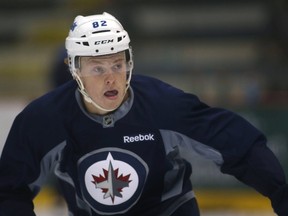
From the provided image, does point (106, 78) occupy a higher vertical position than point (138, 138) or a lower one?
higher

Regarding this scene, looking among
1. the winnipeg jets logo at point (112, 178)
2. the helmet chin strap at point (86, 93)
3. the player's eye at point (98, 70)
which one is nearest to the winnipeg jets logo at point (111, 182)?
the winnipeg jets logo at point (112, 178)

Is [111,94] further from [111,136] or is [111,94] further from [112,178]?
[112,178]

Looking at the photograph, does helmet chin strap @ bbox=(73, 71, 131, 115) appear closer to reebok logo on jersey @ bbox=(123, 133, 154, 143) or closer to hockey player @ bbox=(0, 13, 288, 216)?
hockey player @ bbox=(0, 13, 288, 216)

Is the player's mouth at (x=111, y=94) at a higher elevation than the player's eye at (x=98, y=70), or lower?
lower

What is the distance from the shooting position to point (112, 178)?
3066 millimetres

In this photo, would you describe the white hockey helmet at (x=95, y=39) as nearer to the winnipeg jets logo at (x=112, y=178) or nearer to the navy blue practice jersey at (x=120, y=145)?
the navy blue practice jersey at (x=120, y=145)

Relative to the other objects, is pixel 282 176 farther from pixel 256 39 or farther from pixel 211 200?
pixel 256 39

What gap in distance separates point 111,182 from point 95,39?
0.50 metres

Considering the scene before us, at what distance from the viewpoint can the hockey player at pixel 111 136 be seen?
3.02 meters

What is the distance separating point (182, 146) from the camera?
311cm

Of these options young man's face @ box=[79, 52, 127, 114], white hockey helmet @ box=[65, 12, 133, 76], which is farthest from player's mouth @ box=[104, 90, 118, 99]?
white hockey helmet @ box=[65, 12, 133, 76]

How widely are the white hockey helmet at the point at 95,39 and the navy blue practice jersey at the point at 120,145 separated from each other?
0.55 feet

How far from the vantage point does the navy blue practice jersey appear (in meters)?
3.03

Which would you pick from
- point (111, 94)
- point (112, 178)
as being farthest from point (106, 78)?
point (112, 178)
